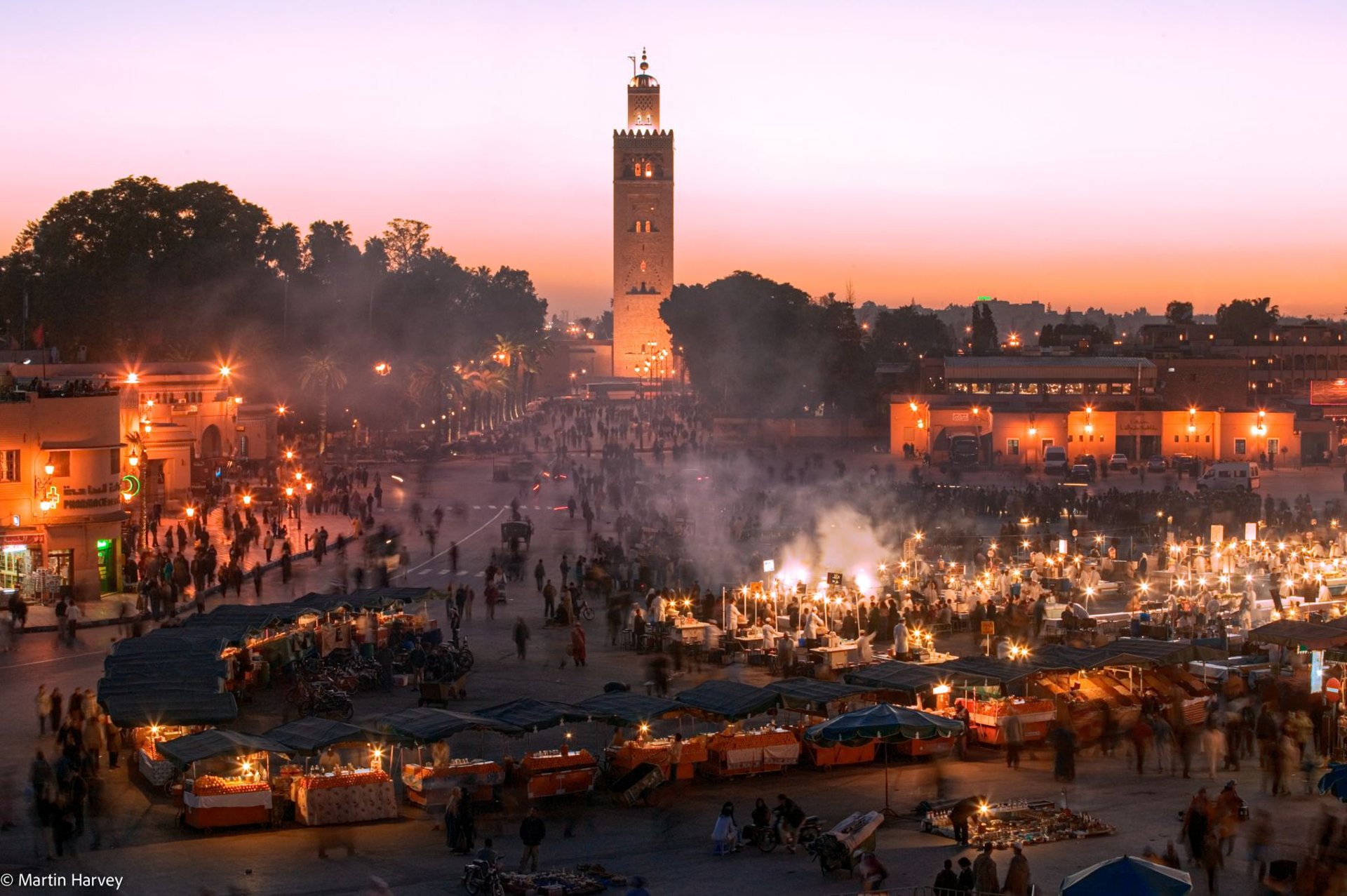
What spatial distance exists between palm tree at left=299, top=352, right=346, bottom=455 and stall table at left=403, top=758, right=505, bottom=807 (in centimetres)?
5474

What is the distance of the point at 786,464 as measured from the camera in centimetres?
5991

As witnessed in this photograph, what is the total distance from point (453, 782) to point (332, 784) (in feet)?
4.12

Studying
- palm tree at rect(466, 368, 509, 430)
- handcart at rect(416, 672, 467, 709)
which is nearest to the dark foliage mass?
palm tree at rect(466, 368, 509, 430)

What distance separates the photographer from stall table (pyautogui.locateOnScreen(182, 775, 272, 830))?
15070 mm

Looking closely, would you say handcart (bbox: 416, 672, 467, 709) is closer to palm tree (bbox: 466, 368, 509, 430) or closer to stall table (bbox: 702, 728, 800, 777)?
stall table (bbox: 702, 728, 800, 777)

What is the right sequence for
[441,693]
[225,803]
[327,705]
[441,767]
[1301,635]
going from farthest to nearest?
[441,693] < [1301,635] < [327,705] < [441,767] < [225,803]

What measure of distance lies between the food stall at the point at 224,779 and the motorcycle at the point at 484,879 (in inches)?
122

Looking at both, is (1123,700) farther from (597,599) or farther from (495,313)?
(495,313)

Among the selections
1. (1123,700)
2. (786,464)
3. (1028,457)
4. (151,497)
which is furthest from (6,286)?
(1123,700)

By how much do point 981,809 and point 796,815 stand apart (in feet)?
5.65

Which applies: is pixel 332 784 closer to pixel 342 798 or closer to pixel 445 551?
pixel 342 798

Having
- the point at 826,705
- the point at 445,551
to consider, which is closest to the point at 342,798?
the point at 826,705

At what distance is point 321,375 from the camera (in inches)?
2859

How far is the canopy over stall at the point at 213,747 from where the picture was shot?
15312 mm
